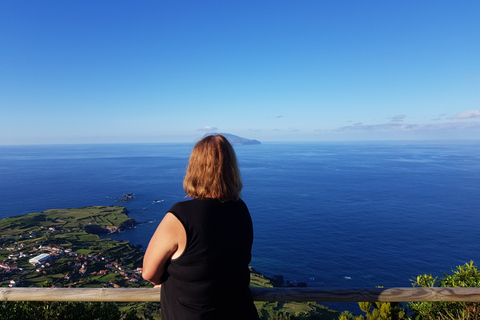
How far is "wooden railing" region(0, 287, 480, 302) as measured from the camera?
2.77 m

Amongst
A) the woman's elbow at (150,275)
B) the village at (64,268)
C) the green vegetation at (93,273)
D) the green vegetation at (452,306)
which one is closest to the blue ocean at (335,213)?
the green vegetation at (93,273)

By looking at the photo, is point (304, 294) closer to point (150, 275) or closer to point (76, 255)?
point (150, 275)

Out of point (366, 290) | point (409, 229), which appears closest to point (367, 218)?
point (409, 229)

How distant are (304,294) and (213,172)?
1.84 metres

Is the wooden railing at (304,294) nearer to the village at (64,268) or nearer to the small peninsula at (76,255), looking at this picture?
the small peninsula at (76,255)

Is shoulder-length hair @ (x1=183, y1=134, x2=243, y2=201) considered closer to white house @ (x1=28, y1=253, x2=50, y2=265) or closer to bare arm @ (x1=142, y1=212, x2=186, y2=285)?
bare arm @ (x1=142, y1=212, x2=186, y2=285)

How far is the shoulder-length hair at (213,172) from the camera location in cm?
179

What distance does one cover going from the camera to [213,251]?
5.37 feet

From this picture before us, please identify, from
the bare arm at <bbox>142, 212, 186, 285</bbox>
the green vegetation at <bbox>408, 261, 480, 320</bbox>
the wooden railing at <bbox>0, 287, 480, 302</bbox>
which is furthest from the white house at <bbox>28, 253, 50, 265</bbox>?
the bare arm at <bbox>142, 212, 186, 285</bbox>

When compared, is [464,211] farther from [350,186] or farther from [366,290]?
[366,290]

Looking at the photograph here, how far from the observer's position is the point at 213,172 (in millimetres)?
1825

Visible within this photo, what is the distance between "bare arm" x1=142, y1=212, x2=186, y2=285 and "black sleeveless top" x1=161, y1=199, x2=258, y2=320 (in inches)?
1.5

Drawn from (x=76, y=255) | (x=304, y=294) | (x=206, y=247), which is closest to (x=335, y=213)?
(x=76, y=255)

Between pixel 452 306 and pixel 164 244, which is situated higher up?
pixel 164 244
